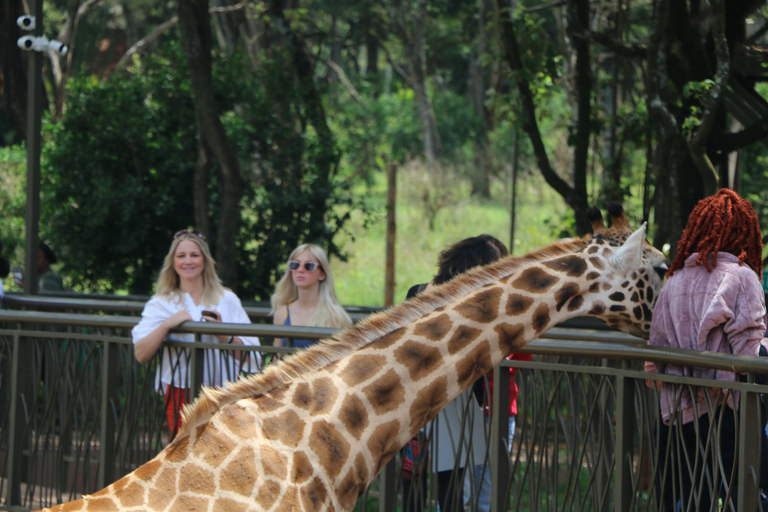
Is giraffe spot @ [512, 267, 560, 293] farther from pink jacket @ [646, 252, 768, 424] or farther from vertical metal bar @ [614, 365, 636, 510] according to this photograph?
vertical metal bar @ [614, 365, 636, 510]

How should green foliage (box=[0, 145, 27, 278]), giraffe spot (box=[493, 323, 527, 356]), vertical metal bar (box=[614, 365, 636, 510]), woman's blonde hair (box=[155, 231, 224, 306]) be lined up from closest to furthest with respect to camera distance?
1. giraffe spot (box=[493, 323, 527, 356])
2. vertical metal bar (box=[614, 365, 636, 510])
3. woman's blonde hair (box=[155, 231, 224, 306])
4. green foliage (box=[0, 145, 27, 278])

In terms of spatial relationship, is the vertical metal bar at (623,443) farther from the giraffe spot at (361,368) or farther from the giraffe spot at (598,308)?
the giraffe spot at (361,368)

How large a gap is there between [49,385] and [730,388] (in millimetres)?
4203

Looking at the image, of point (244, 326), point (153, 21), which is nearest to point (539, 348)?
point (244, 326)

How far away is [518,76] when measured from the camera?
8484 millimetres

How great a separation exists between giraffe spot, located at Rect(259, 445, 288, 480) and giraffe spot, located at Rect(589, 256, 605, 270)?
1484mm

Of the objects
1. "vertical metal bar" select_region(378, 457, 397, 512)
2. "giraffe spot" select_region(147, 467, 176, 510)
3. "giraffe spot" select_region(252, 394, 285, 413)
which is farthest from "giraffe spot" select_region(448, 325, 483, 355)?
"vertical metal bar" select_region(378, 457, 397, 512)

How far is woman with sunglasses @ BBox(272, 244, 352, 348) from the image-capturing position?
17.3ft

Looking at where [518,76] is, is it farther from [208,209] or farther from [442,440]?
[442,440]

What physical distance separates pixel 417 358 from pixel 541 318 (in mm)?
561

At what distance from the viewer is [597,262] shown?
11.4 ft

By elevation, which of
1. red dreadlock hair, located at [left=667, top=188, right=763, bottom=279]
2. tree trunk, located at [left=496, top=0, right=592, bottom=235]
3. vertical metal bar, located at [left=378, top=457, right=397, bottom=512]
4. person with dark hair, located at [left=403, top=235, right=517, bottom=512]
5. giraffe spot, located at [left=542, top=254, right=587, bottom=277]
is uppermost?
tree trunk, located at [left=496, top=0, right=592, bottom=235]

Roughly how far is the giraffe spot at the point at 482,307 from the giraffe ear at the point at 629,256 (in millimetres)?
527

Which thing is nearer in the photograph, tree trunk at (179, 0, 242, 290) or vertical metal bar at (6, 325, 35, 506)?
vertical metal bar at (6, 325, 35, 506)
